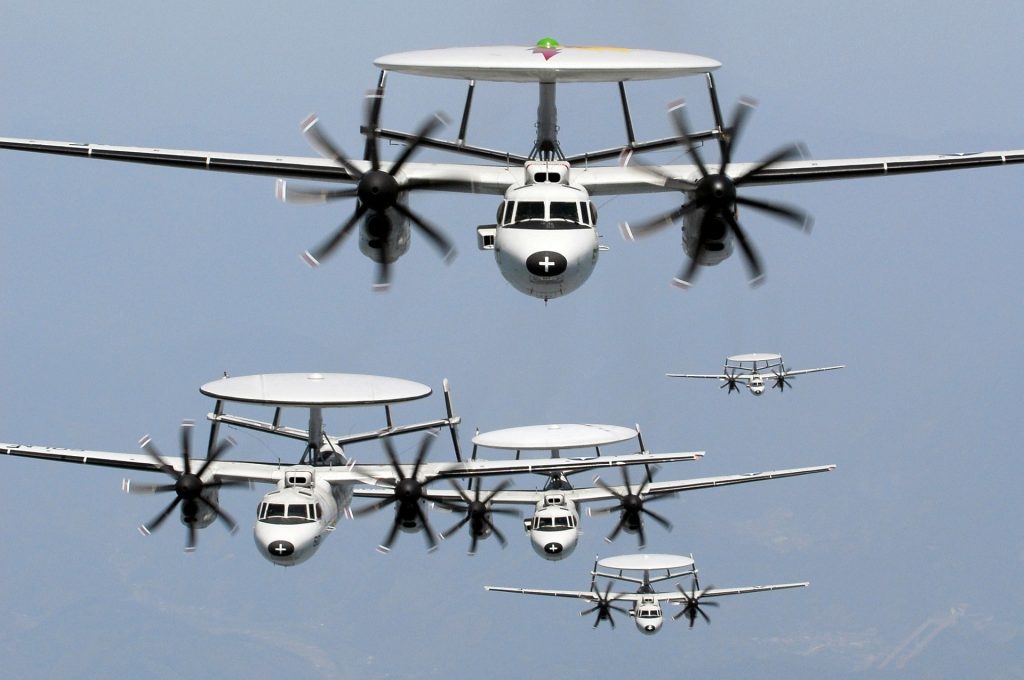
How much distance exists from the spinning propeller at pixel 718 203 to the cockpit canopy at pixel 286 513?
73.9ft

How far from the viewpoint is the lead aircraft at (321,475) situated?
238 ft

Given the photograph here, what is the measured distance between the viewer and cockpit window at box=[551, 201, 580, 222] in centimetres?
5456

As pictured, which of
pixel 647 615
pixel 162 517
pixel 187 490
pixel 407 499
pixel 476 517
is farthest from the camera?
pixel 647 615

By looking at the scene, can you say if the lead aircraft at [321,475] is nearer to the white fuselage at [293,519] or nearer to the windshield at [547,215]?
the white fuselage at [293,519]

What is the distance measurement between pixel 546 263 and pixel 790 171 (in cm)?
1297

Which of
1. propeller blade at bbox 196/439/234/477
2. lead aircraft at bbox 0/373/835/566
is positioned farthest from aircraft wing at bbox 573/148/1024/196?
propeller blade at bbox 196/439/234/477

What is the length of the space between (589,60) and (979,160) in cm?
1484

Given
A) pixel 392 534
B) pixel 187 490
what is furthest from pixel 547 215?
pixel 187 490

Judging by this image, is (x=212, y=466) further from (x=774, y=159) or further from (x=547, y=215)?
(x=774, y=159)

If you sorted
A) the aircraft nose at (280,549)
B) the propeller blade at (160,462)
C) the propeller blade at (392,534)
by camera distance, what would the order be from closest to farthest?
the aircraft nose at (280,549)
the propeller blade at (392,534)
the propeller blade at (160,462)

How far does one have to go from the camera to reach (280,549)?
7025 centimetres

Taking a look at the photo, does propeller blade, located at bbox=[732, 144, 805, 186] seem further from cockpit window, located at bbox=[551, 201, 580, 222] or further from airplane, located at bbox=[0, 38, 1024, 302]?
cockpit window, located at bbox=[551, 201, 580, 222]

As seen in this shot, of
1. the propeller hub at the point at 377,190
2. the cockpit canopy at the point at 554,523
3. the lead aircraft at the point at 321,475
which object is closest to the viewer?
the propeller hub at the point at 377,190

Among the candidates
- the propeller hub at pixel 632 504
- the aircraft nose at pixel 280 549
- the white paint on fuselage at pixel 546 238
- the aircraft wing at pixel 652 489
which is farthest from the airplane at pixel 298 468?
the white paint on fuselage at pixel 546 238
